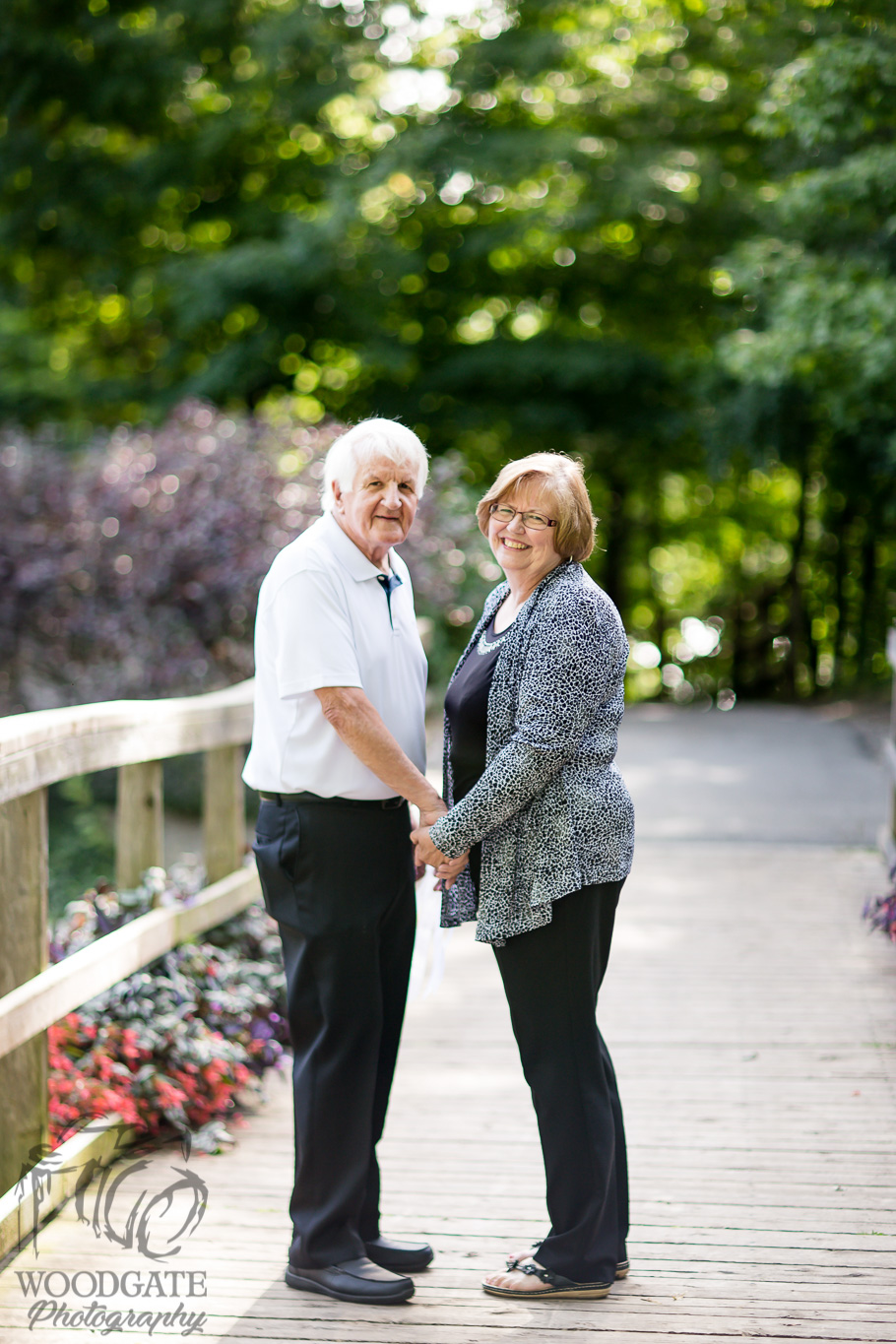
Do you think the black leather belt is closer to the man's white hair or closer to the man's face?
the man's face

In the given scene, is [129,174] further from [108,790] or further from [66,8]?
[108,790]

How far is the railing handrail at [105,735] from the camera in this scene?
279 centimetres

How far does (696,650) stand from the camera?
60.2ft

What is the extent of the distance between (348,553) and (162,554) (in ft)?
19.1

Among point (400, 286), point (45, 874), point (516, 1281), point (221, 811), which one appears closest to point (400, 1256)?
point (516, 1281)

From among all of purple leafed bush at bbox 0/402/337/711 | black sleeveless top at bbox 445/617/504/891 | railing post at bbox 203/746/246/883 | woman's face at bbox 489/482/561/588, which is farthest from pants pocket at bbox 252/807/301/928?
purple leafed bush at bbox 0/402/337/711

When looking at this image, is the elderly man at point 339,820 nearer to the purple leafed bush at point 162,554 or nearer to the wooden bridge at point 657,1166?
the wooden bridge at point 657,1166

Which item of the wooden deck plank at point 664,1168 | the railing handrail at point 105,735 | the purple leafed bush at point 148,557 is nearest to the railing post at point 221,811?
the railing handrail at point 105,735

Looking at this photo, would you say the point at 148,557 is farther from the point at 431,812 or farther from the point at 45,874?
the point at 431,812

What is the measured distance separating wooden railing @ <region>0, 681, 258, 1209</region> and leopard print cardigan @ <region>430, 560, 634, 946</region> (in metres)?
0.95

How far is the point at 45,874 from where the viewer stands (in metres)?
2.97

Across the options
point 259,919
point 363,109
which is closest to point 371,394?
point 363,109

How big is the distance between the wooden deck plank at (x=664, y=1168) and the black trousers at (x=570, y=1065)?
0.52 ft

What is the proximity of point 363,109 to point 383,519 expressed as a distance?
11.6 m
